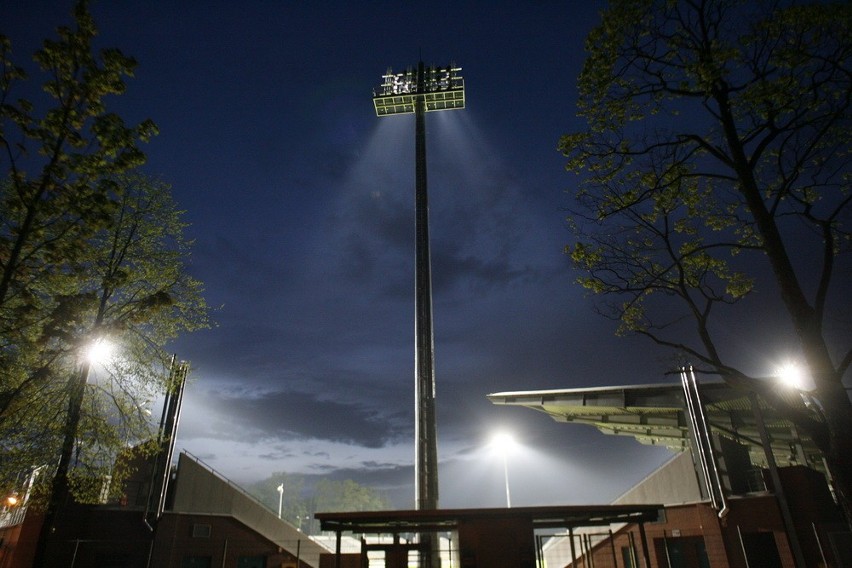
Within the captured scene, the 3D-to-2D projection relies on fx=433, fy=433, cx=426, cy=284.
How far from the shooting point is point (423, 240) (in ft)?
103

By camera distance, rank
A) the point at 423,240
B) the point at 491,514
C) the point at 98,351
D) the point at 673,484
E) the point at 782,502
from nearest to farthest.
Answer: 1. the point at 491,514
2. the point at 98,351
3. the point at 782,502
4. the point at 673,484
5. the point at 423,240

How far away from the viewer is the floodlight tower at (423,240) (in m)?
24.8

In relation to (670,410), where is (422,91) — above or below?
above

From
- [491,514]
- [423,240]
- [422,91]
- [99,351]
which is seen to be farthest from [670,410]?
[422,91]

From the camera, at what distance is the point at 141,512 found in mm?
18906

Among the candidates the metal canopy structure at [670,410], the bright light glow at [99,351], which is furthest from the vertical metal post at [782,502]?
the bright light glow at [99,351]

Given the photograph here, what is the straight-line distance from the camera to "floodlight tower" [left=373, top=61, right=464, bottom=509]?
81.3ft

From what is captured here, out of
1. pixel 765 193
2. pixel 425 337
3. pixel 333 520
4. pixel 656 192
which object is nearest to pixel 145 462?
pixel 333 520

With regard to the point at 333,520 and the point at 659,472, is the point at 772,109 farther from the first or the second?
the point at 659,472

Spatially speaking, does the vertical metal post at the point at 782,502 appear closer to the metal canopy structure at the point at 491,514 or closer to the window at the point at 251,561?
the metal canopy structure at the point at 491,514

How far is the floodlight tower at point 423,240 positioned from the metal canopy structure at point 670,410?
4.34 m

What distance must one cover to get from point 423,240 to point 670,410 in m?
18.4

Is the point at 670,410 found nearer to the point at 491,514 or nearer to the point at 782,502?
the point at 782,502

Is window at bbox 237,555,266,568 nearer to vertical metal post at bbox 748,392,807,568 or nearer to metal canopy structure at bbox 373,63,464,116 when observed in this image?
vertical metal post at bbox 748,392,807,568
